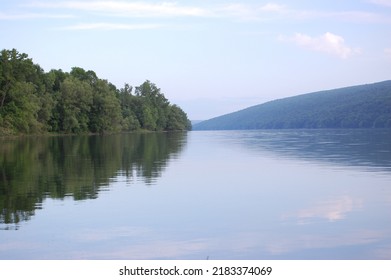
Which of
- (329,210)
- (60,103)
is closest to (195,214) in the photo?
(329,210)

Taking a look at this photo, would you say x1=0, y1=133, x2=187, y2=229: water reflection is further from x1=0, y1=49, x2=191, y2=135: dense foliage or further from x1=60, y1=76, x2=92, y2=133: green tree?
x1=60, y1=76, x2=92, y2=133: green tree

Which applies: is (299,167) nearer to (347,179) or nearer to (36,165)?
(347,179)

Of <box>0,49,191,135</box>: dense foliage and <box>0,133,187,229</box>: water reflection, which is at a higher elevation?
<box>0,49,191,135</box>: dense foliage

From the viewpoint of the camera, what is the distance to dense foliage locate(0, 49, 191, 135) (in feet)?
284

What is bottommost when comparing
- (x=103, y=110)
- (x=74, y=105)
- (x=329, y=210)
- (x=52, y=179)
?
(x=329, y=210)

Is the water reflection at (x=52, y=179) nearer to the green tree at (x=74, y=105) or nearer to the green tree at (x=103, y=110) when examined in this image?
the green tree at (x=74, y=105)

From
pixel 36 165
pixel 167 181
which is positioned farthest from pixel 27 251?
pixel 36 165

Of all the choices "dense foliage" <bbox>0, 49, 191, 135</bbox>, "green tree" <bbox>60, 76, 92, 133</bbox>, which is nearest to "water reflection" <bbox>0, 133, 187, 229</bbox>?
"dense foliage" <bbox>0, 49, 191, 135</bbox>

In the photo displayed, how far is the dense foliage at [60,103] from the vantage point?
284 ft

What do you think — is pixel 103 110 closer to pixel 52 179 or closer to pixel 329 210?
pixel 52 179

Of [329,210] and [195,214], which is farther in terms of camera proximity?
[329,210]

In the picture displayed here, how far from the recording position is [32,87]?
90375 millimetres

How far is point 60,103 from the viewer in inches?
4200

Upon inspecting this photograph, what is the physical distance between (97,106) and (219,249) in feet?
352
